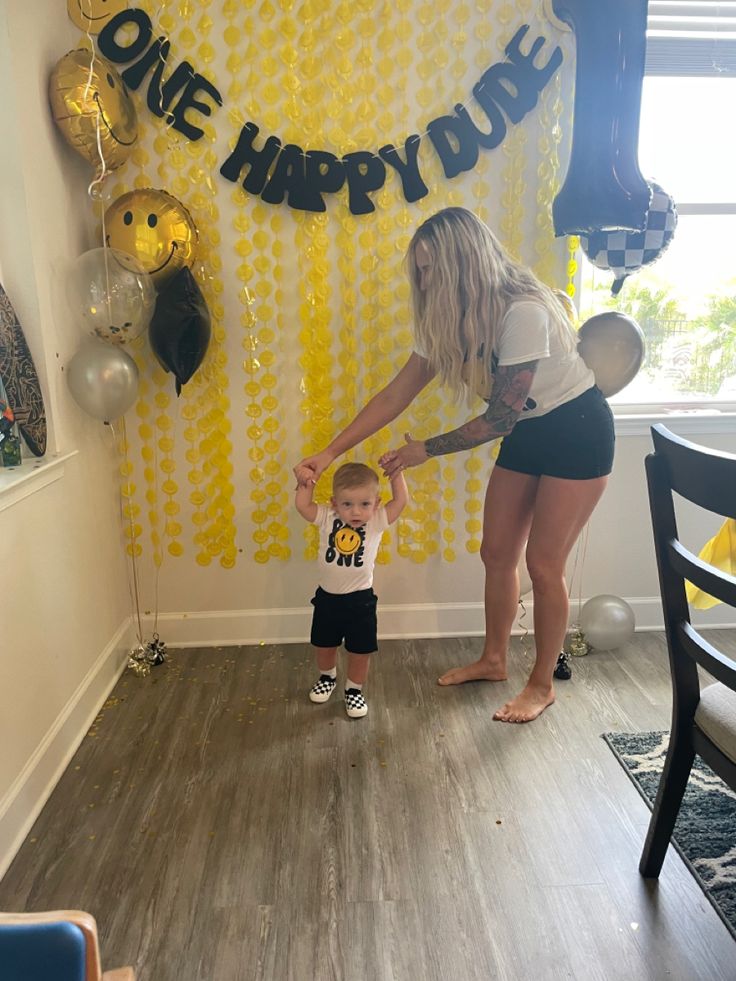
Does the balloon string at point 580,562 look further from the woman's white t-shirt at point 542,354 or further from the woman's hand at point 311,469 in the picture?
the woman's hand at point 311,469

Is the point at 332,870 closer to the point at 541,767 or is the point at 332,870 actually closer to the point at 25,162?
the point at 541,767

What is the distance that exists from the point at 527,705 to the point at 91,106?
2.08m

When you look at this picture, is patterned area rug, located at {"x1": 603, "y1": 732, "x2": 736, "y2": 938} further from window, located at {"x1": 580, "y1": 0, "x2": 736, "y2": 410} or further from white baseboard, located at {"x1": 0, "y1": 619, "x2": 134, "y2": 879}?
white baseboard, located at {"x1": 0, "y1": 619, "x2": 134, "y2": 879}

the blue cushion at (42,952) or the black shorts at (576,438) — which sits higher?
the black shorts at (576,438)

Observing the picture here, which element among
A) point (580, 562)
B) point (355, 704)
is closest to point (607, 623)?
point (580, 562)

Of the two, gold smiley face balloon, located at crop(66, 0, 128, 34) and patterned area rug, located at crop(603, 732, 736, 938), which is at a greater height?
gold smiley face balloon, located at crop(66, 0, 128, 34)

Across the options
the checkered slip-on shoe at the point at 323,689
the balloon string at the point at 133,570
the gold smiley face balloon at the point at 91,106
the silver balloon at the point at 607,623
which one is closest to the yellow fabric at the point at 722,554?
the silver balloon at the point at 607,623

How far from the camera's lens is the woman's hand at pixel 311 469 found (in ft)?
6.79

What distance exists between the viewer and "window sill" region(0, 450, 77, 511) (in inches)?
65.4

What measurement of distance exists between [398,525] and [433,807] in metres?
1.04

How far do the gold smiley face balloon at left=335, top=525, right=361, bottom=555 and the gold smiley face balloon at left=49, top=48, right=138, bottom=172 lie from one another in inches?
48.8

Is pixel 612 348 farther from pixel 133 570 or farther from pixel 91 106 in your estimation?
pixel 133 570

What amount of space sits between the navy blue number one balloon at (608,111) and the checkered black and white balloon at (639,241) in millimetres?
40

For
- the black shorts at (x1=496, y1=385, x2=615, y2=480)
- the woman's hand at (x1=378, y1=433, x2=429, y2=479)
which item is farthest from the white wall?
the black shorts at (x1=496, y1=385, x2=615, y2=480)
